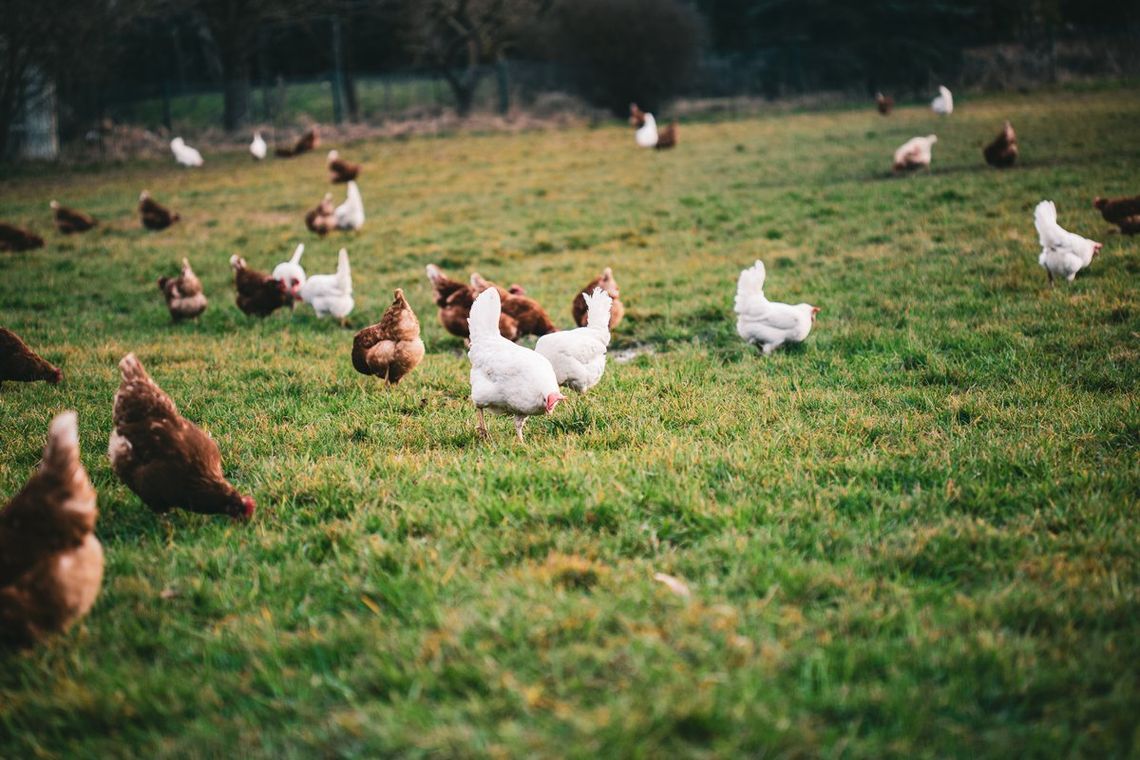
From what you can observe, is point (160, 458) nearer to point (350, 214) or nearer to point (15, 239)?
point (350, 214)

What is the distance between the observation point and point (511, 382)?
15.1ft

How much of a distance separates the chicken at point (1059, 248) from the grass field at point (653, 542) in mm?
245

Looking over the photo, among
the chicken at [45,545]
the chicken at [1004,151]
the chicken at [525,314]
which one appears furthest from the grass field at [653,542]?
the chicken at [1004,151]

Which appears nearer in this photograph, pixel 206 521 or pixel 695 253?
pixel 206 521

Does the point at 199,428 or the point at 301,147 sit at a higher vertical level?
the point at 301,147

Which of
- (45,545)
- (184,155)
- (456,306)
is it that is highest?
(184,155)

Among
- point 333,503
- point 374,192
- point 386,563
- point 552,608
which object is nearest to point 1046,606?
point 552,608

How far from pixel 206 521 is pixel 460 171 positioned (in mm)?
16850

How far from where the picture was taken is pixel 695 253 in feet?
33.1

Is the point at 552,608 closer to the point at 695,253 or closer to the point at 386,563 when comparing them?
the point at 386,563

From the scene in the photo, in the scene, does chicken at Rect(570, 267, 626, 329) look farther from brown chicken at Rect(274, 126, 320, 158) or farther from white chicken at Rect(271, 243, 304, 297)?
brown chicken at Rect(274, 126, 320, 158)

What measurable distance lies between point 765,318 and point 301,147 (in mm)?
21182

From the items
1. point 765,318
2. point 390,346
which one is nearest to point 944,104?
point 765,318

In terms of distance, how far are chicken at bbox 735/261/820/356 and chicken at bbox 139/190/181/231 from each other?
10999mm
